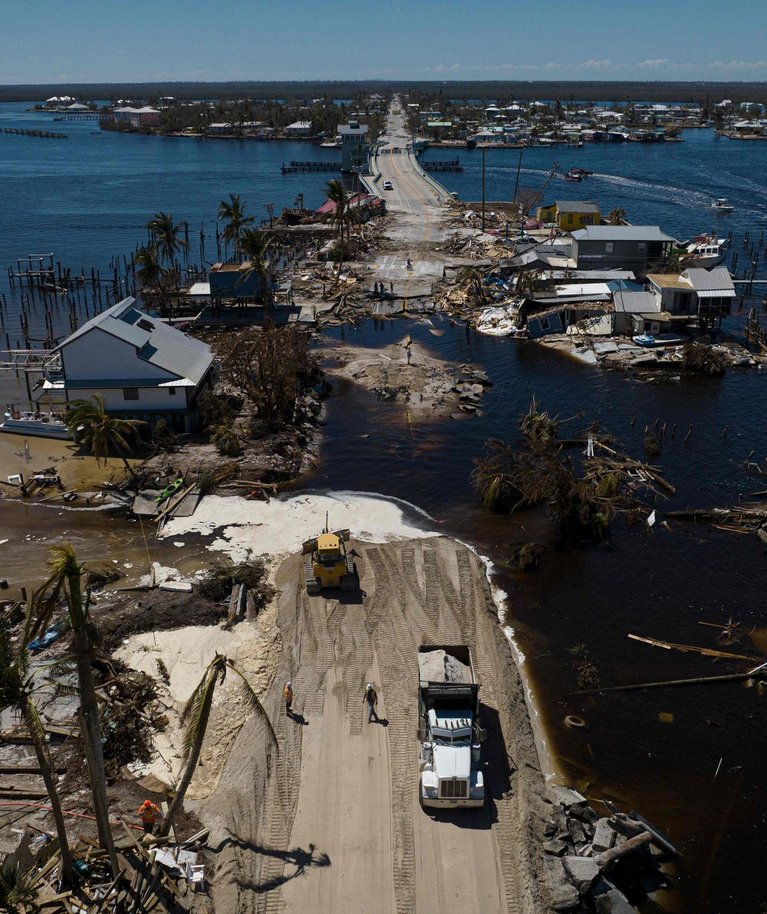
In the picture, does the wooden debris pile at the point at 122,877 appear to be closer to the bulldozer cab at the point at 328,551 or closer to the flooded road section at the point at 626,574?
the flooded road section at the point at 626,574

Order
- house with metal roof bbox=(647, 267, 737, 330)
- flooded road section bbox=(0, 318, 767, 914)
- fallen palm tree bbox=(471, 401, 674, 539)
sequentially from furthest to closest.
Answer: house with metal roof bbox=(647, 267, 737, 330), fallen palm tree bbox=(471, 401, 674, 539), flooded road section bbox=(0, 318, 767, 914)

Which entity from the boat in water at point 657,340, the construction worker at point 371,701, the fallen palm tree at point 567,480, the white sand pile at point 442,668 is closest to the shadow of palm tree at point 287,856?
the construction worker at point 371,701

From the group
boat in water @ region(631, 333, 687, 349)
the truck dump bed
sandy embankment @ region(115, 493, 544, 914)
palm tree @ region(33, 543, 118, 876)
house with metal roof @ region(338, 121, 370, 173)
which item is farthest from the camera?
house with metal roof @ region(338, 121, 370, 173)

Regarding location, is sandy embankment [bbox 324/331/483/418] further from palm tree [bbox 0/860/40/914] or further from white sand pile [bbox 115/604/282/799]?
palm tree [bbox 0/860/40/914]

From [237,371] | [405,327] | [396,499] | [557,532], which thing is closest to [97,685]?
[396,499]

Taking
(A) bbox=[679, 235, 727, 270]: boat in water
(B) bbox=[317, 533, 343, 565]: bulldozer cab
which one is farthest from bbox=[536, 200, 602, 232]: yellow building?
(B) bbox=[317, 533, 343, 565]: bulldozer cab

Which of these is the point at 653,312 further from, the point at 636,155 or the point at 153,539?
the point at 636,155
